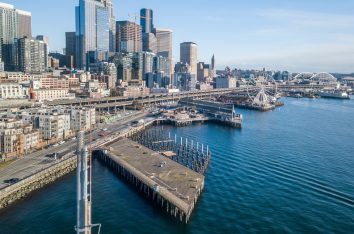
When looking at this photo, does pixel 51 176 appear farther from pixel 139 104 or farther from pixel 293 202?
pixel 139 104

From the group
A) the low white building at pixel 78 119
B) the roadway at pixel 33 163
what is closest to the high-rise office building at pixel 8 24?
the low white building at pixel 78 119

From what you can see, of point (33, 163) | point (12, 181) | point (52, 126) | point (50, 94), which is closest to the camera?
point (12, 181)

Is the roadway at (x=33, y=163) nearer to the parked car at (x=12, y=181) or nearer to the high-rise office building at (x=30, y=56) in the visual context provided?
the parked car at (x=12, y=181)

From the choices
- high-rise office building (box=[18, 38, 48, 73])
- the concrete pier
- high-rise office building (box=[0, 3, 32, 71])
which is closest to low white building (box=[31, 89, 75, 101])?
high-rise office building (box=[18, 38, 48, 73])

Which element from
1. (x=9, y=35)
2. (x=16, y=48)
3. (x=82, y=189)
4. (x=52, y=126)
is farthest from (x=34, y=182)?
(x=9, y=35)

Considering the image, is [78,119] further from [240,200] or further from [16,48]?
[16,48]

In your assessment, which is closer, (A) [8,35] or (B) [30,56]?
(B) [30,56]

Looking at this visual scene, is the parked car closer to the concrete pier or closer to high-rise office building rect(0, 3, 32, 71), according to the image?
the concrete pier
